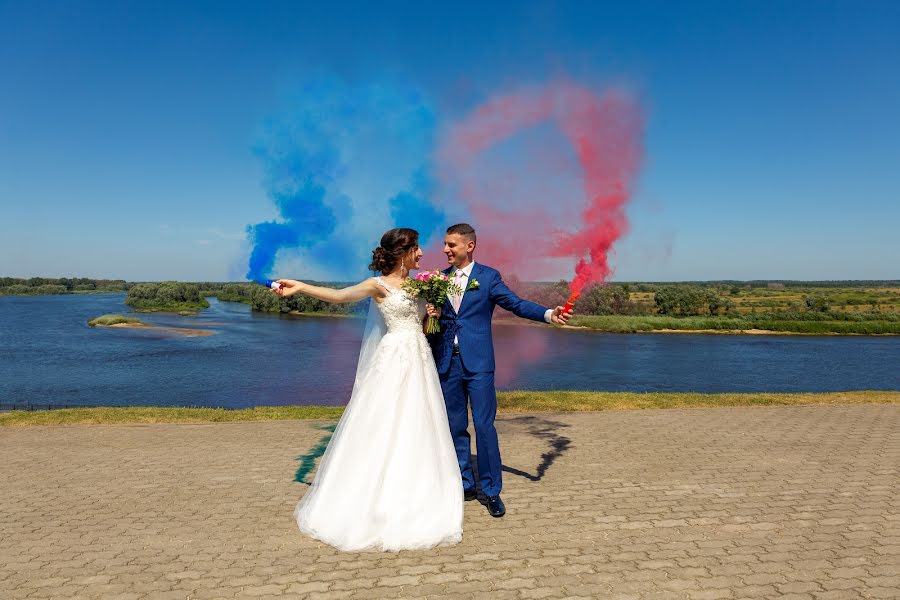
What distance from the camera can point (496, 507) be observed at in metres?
5.54

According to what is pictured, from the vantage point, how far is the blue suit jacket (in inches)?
229

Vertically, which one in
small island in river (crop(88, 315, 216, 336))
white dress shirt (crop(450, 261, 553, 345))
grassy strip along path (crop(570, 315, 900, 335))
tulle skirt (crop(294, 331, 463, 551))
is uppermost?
white dress shirt (crop(450, 261, 553, 345))

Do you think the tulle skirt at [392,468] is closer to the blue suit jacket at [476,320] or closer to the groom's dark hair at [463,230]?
the blue suit jacket at [476,320]

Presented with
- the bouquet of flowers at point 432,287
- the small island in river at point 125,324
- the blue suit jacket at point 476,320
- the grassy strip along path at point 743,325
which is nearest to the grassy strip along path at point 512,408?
the blue suit jacket at point 476,320

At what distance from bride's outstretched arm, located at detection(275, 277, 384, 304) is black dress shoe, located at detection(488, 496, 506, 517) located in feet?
7.51

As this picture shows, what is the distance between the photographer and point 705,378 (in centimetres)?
3341

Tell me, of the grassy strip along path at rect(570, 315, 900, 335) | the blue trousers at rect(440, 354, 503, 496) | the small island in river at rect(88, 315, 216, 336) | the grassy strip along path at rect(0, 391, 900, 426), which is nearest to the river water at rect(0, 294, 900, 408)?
the small island in river at rect(88, 315, 216, 336)

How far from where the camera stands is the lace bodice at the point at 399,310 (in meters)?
5.61

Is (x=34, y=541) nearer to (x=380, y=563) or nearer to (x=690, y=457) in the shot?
(x=380, y=563)

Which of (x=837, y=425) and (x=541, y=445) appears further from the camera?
(x=837, y=425)

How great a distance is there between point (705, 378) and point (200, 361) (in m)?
31.5

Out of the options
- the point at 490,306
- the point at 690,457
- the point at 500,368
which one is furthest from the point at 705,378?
the point at 490,306

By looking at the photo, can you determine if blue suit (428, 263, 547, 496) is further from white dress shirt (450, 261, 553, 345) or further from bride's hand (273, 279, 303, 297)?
bride's hand (273, 279, 303, 297)

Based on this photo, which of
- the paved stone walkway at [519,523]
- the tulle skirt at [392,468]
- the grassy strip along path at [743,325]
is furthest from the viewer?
the grassy strip along path at [743,325]
